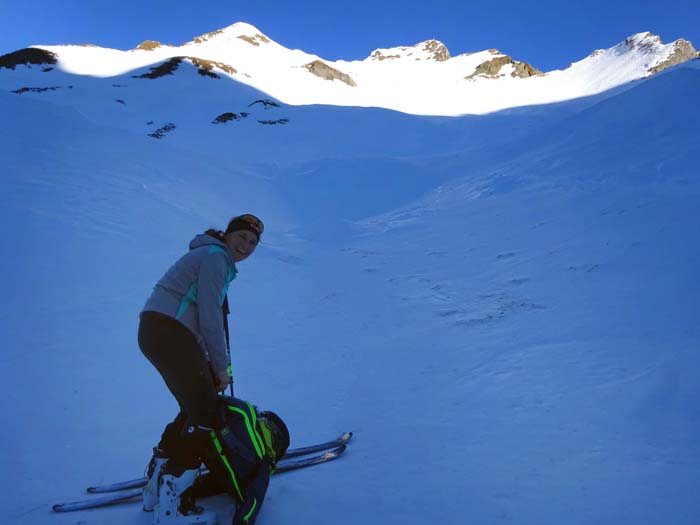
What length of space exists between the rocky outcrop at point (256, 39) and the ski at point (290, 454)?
219 feet

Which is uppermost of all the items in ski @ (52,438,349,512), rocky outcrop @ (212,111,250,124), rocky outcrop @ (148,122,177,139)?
rocky outcrop @ (212,111,250,124)

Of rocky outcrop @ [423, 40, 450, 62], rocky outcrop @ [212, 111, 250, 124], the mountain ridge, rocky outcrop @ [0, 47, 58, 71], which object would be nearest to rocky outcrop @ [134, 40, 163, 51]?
the mountain ridge

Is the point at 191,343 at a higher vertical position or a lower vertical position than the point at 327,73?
lower

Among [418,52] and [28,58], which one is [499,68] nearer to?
[418,52]

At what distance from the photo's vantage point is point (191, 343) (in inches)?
98.0

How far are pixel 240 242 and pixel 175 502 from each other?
1459mm

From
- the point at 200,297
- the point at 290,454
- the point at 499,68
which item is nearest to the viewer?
the point at 200,297

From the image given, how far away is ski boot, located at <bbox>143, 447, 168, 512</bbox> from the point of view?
269 cm

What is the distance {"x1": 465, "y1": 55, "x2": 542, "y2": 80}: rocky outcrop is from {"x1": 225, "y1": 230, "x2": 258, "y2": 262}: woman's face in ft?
177

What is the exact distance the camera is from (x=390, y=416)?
13.7 feet

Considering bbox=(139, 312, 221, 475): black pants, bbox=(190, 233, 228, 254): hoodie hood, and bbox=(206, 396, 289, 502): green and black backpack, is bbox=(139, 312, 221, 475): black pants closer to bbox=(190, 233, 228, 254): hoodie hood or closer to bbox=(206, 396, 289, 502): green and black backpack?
bbox=(206, 396, 289, 502): green and black backpack

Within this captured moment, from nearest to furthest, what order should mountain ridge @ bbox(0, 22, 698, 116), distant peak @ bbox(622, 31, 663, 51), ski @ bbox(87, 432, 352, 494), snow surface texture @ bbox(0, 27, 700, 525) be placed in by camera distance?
snow surface texture @ bbox(0, 27, 700, 525)
ski @ bbox(87, 432, 352, 494)
mountain ridge @ bbox(0, 22, 698, 116)
distant peak @ bbox(622, 31, 663, 51)

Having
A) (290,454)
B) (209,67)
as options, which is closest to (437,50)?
(209,67)

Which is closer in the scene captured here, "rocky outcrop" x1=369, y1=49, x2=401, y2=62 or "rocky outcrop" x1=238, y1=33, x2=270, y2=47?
"rocky outcrop" x1=238, y1=33, x2=270, y2=47
